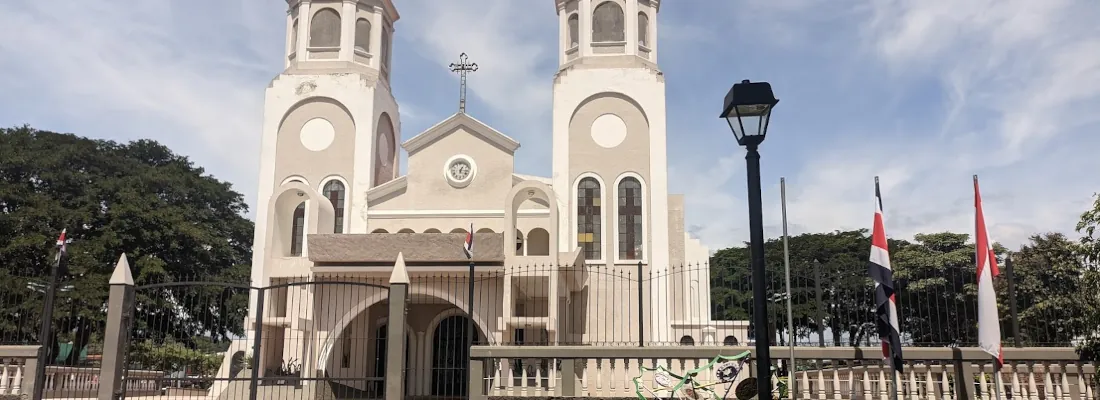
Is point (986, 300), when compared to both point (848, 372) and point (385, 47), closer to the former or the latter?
point (848, 372)

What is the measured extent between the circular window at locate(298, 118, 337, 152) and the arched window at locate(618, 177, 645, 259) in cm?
872

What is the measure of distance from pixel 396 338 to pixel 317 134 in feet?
43.1

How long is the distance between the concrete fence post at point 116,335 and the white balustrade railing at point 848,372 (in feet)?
18.5

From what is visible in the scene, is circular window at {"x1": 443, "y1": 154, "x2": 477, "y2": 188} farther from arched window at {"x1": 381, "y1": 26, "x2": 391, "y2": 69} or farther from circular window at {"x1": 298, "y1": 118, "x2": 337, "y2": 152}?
arched window at {"x1": 381, "y1": 26, "x2": 391, "y2": 69}

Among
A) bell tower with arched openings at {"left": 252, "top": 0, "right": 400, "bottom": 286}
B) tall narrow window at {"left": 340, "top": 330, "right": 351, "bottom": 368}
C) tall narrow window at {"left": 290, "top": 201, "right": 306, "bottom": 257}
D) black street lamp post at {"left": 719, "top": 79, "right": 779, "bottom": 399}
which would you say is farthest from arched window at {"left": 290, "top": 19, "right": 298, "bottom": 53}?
black street lamp post at {"left": 719, "top": 79, "right": 779, "bottom": 399}

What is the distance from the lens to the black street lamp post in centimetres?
720

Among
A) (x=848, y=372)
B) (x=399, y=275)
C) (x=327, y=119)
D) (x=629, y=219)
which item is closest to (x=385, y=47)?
(x=327, y=119)

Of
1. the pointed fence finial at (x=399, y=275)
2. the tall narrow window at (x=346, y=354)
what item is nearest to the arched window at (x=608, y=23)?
the tall narrow window at (x=346, y=354)

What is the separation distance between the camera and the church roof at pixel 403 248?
18.0 metres

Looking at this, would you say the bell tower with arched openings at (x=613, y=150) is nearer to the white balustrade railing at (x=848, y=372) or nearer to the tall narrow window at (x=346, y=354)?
the tall narrow window at (x=346, y=354)

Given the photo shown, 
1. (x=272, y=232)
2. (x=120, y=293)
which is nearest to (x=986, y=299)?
(x=120, y=293)

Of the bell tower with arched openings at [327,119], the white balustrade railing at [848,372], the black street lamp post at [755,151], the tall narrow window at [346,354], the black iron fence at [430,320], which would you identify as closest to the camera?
the black street lamp post at [755,151]

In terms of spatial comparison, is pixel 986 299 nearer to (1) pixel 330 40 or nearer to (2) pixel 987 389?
(2) pixel 987 389

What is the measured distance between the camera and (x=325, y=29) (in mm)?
25891
